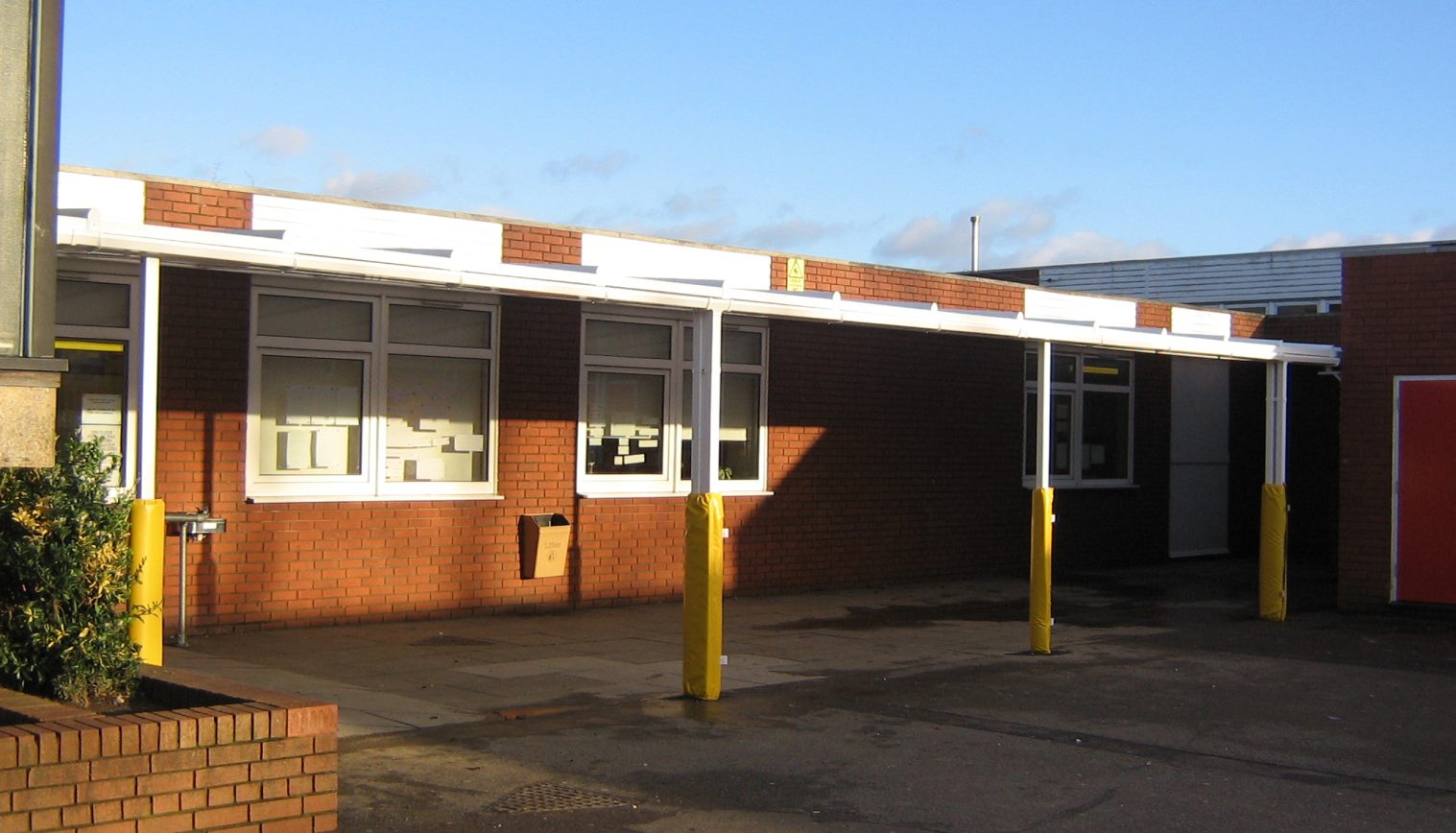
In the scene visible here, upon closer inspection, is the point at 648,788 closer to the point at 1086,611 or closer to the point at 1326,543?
the point at 1086,611

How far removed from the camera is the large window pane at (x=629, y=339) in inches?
614

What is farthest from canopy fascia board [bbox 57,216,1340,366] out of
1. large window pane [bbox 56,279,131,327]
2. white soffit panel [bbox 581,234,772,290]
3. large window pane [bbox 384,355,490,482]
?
large window pane [bbox 384,355,490,482]

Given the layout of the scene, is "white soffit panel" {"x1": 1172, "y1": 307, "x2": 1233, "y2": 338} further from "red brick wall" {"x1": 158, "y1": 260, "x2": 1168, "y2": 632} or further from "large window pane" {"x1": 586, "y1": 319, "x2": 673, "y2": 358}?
"large window pane" {"x1": 586, "y1": 319, "x2": 673, "y2": 358}

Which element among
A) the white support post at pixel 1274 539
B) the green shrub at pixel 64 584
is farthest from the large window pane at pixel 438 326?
the white support post at pixel 1274 539

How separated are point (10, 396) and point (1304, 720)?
27.0 feet

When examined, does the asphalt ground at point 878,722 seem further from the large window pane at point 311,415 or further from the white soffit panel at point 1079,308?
the white soffit panel at point 1079,308

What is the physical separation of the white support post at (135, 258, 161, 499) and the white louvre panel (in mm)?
27408

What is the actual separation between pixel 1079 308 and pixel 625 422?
8001 mm

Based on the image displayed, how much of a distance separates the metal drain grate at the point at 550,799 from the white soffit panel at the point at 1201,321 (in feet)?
54.3

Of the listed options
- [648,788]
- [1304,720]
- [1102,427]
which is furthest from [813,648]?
[1102,427]

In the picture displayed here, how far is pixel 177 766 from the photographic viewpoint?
235 inches

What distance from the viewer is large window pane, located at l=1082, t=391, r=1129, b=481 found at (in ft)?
72.5

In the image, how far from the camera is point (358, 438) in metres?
13.8

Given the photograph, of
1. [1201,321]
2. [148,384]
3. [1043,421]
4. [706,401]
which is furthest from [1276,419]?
[148,384]
